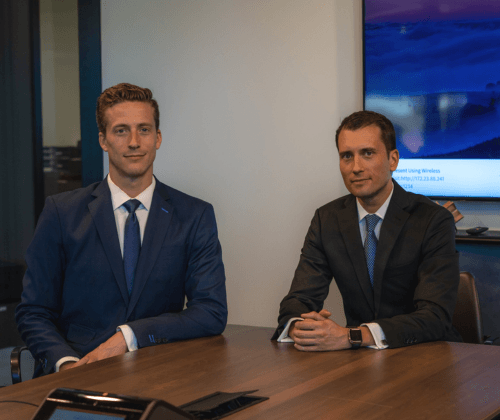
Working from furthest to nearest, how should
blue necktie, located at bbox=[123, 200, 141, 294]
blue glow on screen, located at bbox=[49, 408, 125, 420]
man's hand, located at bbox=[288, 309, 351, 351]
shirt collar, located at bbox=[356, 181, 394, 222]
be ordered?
shirt collar, located at bbox=[356, 181, 394, 222] < blue necktie, located at bbox=[123, 200, 141, 294] < man's hand, located at bbox=[288, 309, 351, 351] < blue glow on screen, located at bbox=[49, 408, 125, 420]

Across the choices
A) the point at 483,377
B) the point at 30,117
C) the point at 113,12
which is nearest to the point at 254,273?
the point at 30,117

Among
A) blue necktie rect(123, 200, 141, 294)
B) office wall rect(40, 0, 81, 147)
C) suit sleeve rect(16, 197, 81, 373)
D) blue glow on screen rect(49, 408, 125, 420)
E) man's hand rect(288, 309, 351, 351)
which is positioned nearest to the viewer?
blue glow on screen rect(49, 408, 125, 420)

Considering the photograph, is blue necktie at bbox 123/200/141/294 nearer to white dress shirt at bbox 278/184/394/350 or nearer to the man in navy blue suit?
the man in navy blue suit

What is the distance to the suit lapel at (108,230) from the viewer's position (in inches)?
88.5

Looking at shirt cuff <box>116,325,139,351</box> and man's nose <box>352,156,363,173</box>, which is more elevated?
man's nose <box>352,156,363,173</box>

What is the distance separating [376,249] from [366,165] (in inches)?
13.5

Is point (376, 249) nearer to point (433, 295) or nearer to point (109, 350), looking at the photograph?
point (433, 295)

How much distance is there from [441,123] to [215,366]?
211cm

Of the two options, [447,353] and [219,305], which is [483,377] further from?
[219,305]

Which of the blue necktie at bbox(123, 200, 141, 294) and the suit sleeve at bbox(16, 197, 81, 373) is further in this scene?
the blue necktie at bbox(123, 200, 141, 294)

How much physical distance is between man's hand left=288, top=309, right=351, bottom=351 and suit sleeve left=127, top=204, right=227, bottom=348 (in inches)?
13.8

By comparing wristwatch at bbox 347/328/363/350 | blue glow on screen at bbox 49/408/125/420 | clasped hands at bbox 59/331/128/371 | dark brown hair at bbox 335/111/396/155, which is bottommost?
clasped hands at bbox 59/331/128/371

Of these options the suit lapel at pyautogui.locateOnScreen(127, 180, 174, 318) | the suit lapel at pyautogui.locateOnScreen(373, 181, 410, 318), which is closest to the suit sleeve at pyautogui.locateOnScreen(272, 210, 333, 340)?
the suit lapel at pyautogui.locateOnScreen(373, 181, 410, 318)

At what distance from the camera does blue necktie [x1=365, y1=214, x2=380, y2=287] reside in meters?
2.44
